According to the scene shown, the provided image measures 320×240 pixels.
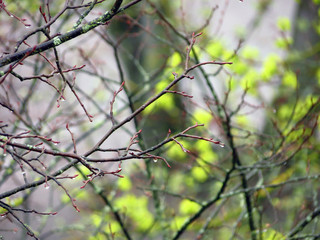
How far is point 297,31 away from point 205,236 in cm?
488

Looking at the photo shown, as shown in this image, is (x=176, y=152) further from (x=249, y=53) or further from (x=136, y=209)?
(x=249, y=53)

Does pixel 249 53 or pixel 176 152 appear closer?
pixel 249 53

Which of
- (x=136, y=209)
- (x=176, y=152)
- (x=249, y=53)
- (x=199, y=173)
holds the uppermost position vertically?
(x=249, y=53)

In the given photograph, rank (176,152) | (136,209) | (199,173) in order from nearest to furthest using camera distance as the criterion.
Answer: (199,173), (136,209), (176,152)

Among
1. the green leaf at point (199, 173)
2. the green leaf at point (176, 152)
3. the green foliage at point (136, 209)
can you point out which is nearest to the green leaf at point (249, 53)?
the green leaf at point (176, 152)

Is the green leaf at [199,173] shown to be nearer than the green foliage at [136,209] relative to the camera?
Yes

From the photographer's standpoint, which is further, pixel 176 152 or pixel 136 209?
pixel 176 152

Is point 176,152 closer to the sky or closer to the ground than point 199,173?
closer to the sky

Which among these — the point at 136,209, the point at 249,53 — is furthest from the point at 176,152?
the point at 249,53

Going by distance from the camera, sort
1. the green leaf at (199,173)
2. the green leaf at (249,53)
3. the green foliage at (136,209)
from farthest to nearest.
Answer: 1. the green leaf at (249,53)
2. the green foliage at (136,209)
3. the green leaf at (199,173)

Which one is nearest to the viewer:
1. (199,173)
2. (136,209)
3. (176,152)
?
(199,173)

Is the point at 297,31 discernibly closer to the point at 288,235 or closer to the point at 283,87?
the point at 283,87

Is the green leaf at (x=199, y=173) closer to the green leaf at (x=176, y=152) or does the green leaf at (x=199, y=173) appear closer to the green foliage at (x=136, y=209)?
the green leaf at (x=176, y=152)

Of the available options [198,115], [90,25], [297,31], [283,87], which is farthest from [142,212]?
[90,25]
